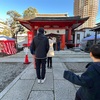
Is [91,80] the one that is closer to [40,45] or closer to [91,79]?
[91,79]

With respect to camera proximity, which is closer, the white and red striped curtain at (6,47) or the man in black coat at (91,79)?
the man in black coat at (91,79)

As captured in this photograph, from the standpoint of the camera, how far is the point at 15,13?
29812mm

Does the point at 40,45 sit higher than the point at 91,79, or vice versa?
the point at 40,45

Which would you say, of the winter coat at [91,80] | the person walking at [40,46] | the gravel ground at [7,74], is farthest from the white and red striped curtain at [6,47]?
the winter coat at [91,80]

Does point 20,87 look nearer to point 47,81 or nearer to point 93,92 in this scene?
point 47,81

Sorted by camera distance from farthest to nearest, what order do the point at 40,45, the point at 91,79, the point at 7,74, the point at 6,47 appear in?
the point at 6,47 → the point at 7,74 → the point at 40,45 → the point at 91,79

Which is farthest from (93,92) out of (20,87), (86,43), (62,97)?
(86,43)

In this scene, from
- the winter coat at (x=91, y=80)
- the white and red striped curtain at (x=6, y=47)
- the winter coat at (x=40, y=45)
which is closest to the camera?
the winter coat at (x=91, y=80)

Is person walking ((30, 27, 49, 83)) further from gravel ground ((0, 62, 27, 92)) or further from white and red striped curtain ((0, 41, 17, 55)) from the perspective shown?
white and red striped curtain ((0, 41, 17, 55))

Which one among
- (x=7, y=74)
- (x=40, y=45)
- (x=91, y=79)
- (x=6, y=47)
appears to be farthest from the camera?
(x=6, y=47)

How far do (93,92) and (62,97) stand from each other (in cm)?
164

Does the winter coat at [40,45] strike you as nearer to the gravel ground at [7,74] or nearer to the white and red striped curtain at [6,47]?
the gravel ground at [7,74]

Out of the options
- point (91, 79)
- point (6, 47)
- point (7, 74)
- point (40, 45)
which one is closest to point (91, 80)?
point (91, 79)

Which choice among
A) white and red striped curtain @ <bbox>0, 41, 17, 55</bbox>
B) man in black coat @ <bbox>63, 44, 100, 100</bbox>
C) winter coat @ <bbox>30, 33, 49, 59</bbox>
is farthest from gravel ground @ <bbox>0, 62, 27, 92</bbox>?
white and red striped curtain @ <bbox>0, 41, 17, 55</bbox>
